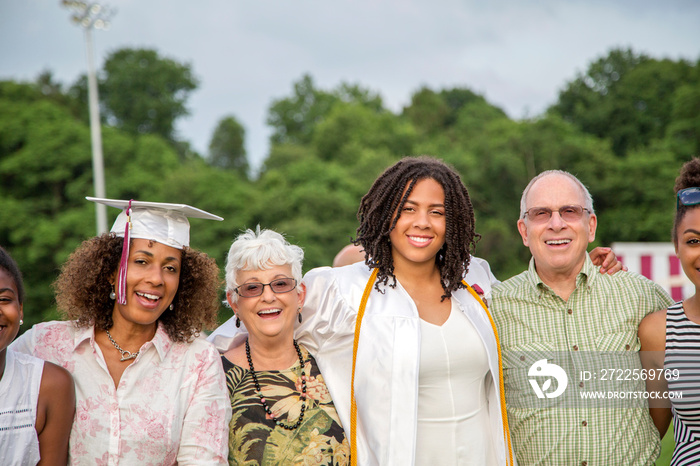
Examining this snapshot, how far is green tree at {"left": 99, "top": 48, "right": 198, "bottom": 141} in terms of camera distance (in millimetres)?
37875

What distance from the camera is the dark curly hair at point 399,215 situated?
357 cm

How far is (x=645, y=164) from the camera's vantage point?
93.0 feet

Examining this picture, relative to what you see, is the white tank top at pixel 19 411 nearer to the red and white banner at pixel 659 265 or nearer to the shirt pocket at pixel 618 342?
the shirt pocket at pixel 618 342

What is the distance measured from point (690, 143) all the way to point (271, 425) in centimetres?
3088

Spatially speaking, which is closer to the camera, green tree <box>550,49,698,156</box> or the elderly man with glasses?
the elderly man with glasses

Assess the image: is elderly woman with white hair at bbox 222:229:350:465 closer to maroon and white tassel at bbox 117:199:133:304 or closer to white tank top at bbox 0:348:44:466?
maroon and white tassel at bbox 117:199:133:304

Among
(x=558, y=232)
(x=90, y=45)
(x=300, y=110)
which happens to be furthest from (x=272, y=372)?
(x=300, y=110)

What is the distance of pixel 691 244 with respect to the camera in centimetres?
318

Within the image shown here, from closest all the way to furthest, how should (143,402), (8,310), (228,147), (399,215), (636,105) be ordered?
(8,310), (143,402), (399,215), (636,105), (228,147)

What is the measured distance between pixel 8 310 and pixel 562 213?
109 inches

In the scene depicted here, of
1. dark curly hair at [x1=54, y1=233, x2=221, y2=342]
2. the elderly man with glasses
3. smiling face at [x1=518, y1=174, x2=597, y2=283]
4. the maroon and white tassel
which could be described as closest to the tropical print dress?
dark curly hair at [x1=54, y1=233, x2=221, y2=342]

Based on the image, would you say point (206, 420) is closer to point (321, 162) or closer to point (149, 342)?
point (149, 342)

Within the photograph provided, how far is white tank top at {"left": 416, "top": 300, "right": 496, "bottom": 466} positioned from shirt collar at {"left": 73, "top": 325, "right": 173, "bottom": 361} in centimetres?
127

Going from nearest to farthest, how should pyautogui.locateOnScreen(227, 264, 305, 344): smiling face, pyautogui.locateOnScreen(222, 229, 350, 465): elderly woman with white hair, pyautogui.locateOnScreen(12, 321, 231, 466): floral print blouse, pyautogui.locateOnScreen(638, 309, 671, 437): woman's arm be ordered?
pyautogui.locateOnScreen(12, 321, 231, 466): floral print blouse → pyautogui.locateOnScreen(222, 229, 350, 465): elderly woman with white hair → pyautogui.locateOnScreen(638, 309, 671, 437): woman's arm → pyautogui.locateOnScreen(227, 264, 305, 344): smiling face
